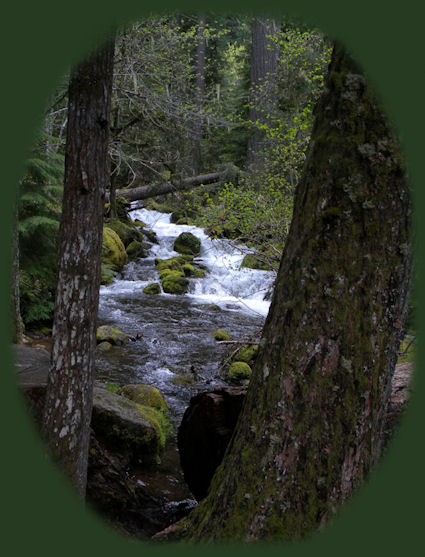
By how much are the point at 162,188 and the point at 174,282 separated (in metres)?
4.55

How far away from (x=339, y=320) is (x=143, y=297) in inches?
426

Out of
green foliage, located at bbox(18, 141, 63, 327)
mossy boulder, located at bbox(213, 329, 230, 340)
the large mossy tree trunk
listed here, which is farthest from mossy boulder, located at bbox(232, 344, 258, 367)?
the large mossy tree trunk

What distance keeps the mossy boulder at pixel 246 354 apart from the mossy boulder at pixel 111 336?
2648 millimetres

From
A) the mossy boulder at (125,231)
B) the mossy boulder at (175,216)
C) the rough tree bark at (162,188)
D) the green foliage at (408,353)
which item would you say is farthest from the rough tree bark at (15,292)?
the mossy boulder at (175,216)

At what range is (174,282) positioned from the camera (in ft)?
44.3

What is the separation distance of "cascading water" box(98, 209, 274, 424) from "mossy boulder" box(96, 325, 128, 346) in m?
0.20

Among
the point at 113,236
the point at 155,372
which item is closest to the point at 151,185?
the point at 113,236

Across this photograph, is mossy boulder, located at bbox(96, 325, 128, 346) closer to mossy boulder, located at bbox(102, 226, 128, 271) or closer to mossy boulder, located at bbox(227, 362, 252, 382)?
mossy boulder, located at bbox(227, 362, 252, 382)

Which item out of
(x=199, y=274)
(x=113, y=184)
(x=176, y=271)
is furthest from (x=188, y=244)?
(x=113, y=184)

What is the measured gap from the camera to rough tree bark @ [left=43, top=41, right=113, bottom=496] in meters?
2.95

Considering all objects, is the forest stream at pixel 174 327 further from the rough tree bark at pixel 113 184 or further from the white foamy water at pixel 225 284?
the rough tree bark at pixel 113 184

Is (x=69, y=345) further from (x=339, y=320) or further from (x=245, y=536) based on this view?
(x=339, y=320)

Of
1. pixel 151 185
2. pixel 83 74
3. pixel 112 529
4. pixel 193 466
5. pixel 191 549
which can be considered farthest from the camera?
pixel 151 185

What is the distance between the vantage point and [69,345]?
3100mm
